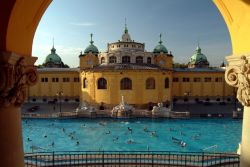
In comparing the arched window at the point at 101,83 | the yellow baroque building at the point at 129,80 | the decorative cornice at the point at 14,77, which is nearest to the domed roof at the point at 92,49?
the yellow baroque building at the point at 129,80

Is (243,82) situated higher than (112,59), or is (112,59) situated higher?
(112,59)

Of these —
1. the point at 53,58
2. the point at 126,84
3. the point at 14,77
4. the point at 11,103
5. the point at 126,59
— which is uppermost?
the point at 53,58

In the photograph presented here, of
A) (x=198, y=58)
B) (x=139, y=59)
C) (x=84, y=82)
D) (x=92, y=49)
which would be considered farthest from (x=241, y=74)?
(x=198, y=58)

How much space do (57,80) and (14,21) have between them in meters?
53.9

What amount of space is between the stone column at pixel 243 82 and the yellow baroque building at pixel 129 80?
41.1 meters

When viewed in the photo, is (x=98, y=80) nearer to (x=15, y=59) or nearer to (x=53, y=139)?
(x=53, y=139)

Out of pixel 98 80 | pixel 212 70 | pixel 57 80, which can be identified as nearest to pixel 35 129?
pixel 98 80

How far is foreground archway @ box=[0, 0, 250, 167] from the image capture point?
3785 millimetres

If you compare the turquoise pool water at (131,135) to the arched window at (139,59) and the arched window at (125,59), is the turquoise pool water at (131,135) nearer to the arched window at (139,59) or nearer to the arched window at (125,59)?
the arched window at (125,59)

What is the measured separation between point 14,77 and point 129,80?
138 ft

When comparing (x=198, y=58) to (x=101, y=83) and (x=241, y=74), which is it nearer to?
(x=101, y=83)

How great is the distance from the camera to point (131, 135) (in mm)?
28781

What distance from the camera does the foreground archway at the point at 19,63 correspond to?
3.79 metres

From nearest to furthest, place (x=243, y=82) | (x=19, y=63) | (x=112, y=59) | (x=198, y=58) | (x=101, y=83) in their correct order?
(x=243, y=82), (x=19, y=63), (x=101, y=83), (x=112, y=59), (x=198, y=58)
